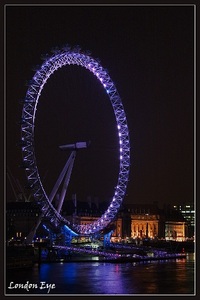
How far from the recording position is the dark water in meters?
22.1

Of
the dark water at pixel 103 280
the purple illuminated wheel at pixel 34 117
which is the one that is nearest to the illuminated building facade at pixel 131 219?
the purple illuminated wheel at pixel 34 117

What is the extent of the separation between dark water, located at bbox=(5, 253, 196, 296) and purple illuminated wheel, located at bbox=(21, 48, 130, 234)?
3864mm

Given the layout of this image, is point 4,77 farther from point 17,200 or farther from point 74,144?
point 17,200

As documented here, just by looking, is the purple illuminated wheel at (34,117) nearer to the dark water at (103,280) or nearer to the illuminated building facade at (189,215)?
the dark water at (103,280)

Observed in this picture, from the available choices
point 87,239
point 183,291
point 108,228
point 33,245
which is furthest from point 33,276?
point 87,239

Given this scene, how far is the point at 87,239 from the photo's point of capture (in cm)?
4616

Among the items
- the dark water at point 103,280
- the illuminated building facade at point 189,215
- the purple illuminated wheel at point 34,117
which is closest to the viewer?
the dark water at point 103,280

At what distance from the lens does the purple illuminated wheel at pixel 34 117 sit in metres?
31.9

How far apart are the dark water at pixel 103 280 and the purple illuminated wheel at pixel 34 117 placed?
12.7 ft

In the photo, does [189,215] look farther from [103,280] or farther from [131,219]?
[103,280]

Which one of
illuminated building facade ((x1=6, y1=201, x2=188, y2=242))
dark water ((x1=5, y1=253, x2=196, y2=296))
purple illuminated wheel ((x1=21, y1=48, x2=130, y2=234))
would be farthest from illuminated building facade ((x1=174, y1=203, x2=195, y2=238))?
dark water ((x1=5, y1=253, x2=196, y2=296))

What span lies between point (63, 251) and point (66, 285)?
1624 cm

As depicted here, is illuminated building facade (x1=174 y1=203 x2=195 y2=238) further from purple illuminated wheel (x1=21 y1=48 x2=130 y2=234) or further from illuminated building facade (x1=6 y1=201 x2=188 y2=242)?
purple illuminated wheel (x1=21 y1=48 x2=130 y2=234)

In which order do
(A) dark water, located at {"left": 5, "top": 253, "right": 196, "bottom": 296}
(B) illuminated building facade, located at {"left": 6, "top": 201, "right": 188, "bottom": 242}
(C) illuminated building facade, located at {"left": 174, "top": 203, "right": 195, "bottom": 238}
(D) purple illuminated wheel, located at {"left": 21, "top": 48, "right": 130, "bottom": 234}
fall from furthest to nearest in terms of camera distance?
(C) illuminated building facade, located at {"left": 174, "top": 203, "right": 195, "bottom": 238} → (B) illuminated building facade, located at {"left": 6, "top": 201, "right": 188, "bottom": 242} → (D) purple illuminated wheel, located at {"left": 21, "top": 48, "right": 130, "bottom": 234} → (A) dark water, located at {"left": 5, "top": 253, "right": 196, "bottom": 296}
